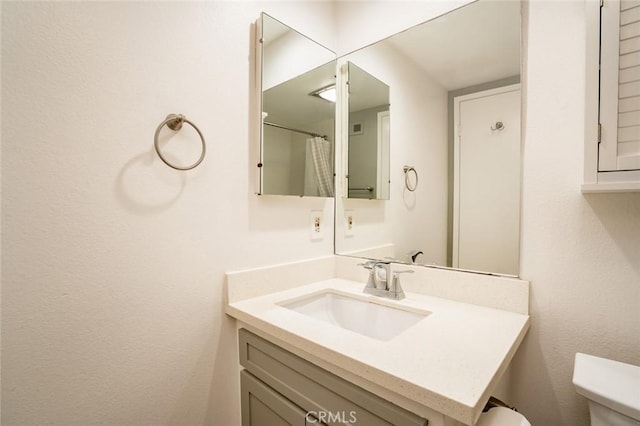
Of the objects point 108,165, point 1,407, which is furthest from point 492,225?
point 1,407

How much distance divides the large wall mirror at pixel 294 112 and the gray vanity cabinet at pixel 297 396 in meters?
0.61

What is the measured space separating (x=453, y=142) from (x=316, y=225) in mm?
716

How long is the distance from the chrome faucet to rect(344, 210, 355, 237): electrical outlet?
307 mm

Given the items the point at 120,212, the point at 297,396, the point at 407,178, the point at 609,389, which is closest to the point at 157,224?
the point at 120,212

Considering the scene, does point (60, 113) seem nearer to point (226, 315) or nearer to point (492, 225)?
point (226, 315)

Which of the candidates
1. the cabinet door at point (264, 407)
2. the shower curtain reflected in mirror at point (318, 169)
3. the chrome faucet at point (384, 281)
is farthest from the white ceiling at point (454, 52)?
the cabinet door at point (264, 407)

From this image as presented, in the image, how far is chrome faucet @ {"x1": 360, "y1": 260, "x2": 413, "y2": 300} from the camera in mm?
1121

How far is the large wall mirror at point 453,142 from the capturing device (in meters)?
0.99

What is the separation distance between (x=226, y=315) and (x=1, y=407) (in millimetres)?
566

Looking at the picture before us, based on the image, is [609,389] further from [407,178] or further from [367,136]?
[367,136]

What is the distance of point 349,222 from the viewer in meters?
1.49

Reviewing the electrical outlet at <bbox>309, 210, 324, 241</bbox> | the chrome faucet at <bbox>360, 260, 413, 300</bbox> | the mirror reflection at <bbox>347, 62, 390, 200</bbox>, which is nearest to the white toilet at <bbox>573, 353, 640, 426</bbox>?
the chrome faucet at <bbox>360, 260, 413, 300</bbox>

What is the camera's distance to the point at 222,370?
1034 millimetres

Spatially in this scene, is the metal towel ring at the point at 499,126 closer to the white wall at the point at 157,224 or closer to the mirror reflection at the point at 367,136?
the white wall at the point at 157,224
